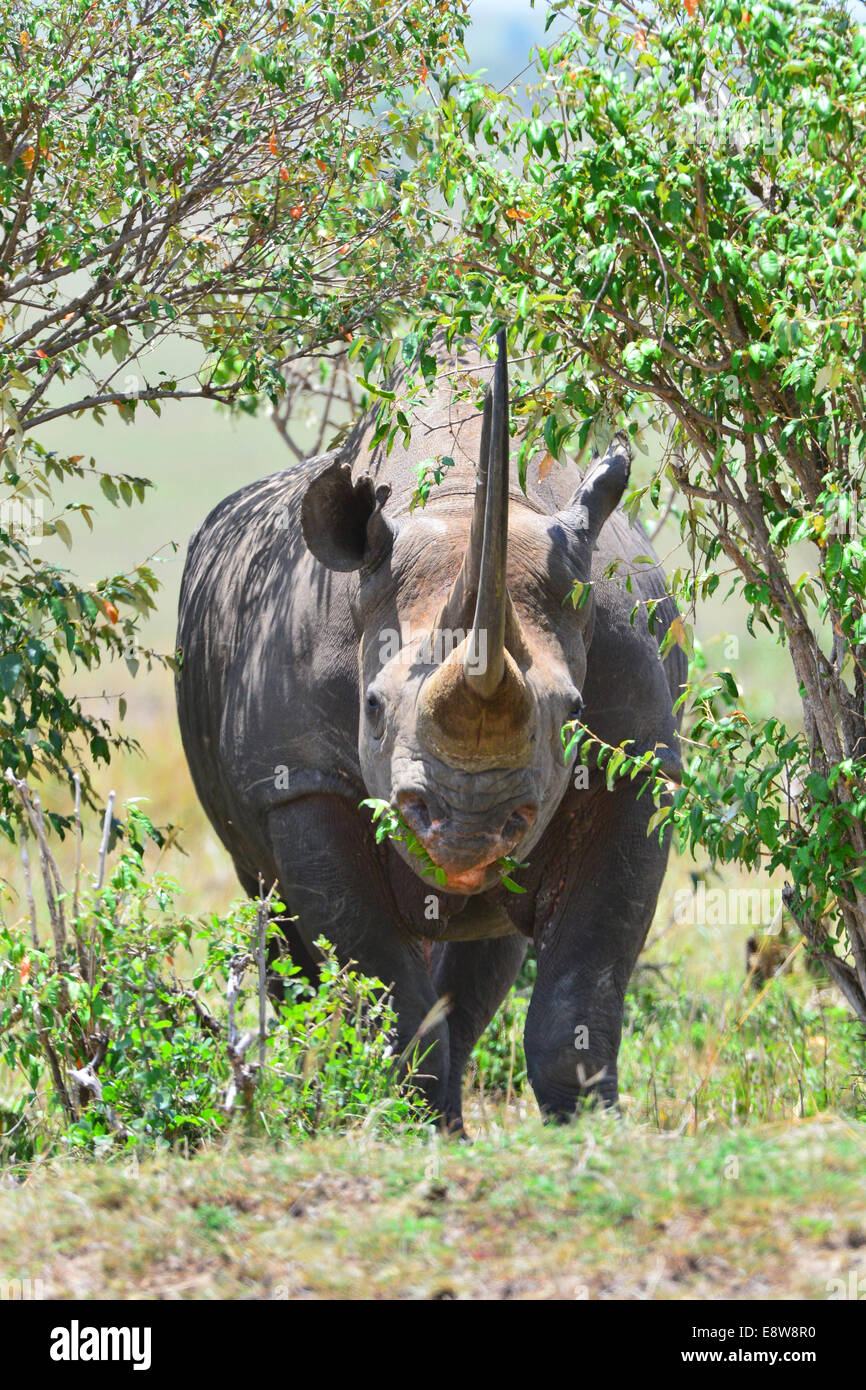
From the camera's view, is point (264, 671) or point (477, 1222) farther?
point (264, 671)

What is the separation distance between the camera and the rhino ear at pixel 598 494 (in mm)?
5617

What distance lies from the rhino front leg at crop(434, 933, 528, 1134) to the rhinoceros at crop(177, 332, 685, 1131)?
0.93 ft

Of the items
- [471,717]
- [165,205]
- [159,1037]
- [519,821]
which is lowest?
[159,1037]

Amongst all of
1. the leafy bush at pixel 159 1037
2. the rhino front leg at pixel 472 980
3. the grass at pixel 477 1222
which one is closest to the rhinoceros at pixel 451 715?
the rhino front leg at pixel 472 980

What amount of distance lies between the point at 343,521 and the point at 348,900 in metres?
1.20

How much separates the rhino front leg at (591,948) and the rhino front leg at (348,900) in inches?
14.6

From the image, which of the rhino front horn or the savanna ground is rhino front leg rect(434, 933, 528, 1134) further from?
the rhino front horn

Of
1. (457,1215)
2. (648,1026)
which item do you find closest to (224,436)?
(648,1026)

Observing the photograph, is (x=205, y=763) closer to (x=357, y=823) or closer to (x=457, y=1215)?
(x=357, y=823)

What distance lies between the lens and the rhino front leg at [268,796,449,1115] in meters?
5.92

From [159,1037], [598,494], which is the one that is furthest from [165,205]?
[159,1037]

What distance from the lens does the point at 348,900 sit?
5.93 m

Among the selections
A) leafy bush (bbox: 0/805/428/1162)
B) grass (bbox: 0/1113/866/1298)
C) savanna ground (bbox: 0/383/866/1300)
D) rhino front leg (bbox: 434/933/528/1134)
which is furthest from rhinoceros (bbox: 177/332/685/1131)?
grass (bbox: 0/1113/866/1298)

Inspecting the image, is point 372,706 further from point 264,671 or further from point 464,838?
point 264,671
